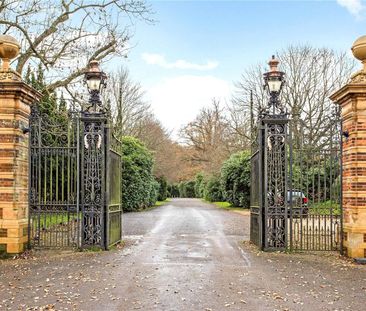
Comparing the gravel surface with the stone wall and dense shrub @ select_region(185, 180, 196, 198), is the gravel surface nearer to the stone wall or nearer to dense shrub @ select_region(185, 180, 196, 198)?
the stone wall

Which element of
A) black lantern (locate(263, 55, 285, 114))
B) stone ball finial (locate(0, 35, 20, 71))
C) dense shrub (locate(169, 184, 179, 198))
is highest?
stone ball finial (locate(0, 35, 20, 71))

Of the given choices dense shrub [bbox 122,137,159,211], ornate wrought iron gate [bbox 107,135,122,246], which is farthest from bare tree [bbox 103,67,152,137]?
ornate wrought iron gate [bbox 107,135,122,246]

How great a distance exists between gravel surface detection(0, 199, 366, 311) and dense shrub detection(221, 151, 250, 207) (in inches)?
672

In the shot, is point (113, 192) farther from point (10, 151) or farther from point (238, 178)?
point (238, 178)

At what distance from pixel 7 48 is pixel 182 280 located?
6.00 meters

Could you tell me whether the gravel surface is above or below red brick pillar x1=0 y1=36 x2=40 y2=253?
below

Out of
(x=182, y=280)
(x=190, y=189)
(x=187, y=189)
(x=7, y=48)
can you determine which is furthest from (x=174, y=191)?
(x=182, y=280)

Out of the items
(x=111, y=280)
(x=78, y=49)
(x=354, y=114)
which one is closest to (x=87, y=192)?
(x=111, y=280)

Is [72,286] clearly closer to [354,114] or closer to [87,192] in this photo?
[87,192]

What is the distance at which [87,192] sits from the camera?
10.1 metres

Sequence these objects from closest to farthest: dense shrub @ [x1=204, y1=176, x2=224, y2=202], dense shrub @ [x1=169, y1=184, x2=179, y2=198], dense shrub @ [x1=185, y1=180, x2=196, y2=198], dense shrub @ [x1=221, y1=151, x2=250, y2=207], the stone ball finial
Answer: the stone ball finial
dense shrub @ [x1=221, y1=151, x2=250, y2=207]
dense shrub @ [x1=204, y1=176, x2=224, y2=202]
dense shrub @ [x1=185, y1=180, x2=196, y2=198]
dense shrub @ [x1=169, y1=184, x2=179, y2=198]

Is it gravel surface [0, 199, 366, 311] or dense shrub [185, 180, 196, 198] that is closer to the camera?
gravel surface [0, 199, 366, 311]

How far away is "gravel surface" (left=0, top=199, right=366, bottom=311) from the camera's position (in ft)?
18.9

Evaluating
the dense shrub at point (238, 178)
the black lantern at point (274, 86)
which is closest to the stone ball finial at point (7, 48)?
the black lantern at point (274, 86)
